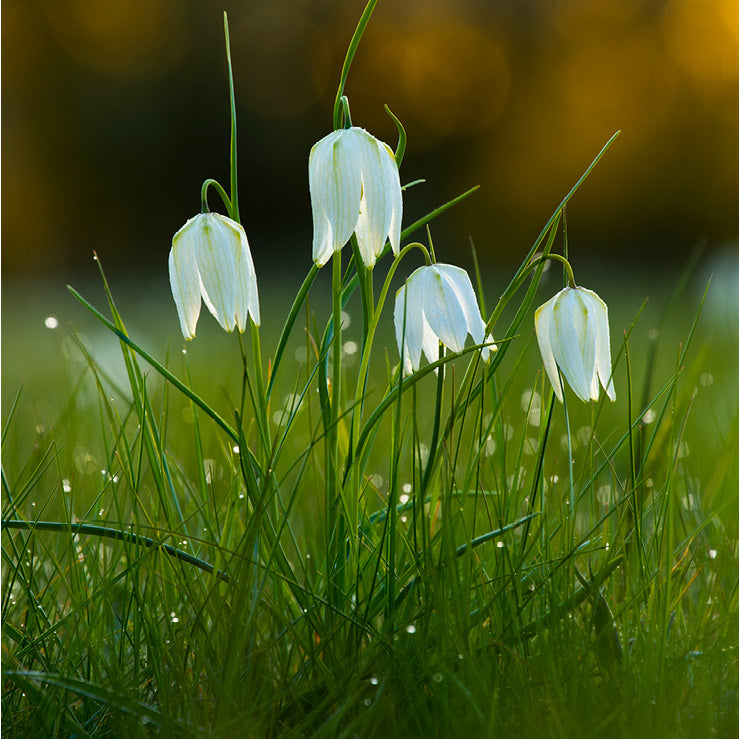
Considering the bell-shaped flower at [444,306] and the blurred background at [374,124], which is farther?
the blurred background at [374,124]

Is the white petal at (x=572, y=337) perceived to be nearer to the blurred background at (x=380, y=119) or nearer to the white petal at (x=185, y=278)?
the white petal at (x=185, y=278)

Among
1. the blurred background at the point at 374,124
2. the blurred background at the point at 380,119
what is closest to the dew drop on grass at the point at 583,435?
the blurred background at the point at 374,124

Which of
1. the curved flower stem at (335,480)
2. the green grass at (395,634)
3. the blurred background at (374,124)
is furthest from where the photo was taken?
the blurred background at (374,124)

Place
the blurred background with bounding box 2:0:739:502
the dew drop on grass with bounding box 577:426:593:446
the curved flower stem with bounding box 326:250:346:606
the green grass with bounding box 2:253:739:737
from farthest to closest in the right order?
the blurred background with bounding box 2:0:739:502 → the dew drop on grass with bounding box 577:426:593:446 → the curved flower stem with bounding box 326:250:346:606 → the green grass with bounding box 2:253:739:737

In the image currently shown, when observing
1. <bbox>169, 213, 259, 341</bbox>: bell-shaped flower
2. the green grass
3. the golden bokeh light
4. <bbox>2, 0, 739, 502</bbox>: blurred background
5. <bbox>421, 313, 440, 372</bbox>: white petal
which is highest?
the golden bokeh light

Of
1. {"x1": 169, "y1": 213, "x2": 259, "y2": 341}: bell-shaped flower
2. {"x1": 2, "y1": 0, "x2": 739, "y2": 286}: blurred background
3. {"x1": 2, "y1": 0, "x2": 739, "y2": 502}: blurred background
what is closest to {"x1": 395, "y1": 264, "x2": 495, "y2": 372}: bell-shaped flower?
{"x1": 169, "y1": 213, "x2": 259, "y2": 341}: bell-shaped flower

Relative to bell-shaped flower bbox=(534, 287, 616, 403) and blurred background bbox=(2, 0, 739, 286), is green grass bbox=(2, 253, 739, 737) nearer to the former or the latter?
bell-shaped flower bbox=(534, 287, 616, 403)

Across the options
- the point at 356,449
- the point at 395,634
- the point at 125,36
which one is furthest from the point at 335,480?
the point at 125,36
